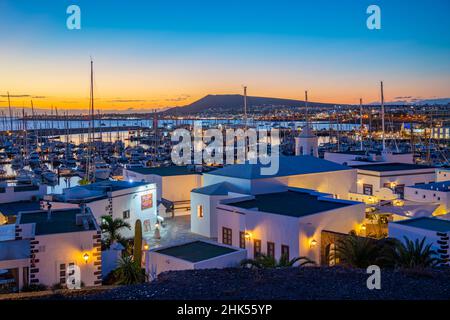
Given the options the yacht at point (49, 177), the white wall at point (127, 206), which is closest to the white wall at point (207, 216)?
the white wall at point (127, 206)

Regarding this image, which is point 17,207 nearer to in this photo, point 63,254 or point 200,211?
point 200,211

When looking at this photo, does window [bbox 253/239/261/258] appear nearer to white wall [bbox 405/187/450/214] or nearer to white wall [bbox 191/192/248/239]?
white wall [bbox 191/192/248/239]

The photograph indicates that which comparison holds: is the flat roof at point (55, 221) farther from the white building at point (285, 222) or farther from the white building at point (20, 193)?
the white building at point (20, 193)

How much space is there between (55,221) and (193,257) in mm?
5641

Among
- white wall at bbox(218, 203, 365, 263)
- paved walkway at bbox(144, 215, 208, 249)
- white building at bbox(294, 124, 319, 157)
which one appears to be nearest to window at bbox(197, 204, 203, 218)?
paved walkway at bbox(144, 215, 208, 249)

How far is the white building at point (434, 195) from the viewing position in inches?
917

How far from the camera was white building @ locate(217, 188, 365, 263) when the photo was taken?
58.9 ft

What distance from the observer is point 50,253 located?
→ 49.7ft

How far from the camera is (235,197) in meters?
23.0

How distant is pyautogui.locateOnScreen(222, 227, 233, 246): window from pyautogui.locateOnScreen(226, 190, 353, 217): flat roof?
1.18 m

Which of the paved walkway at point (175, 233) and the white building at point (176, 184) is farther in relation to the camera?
the white building at point (176, 184)

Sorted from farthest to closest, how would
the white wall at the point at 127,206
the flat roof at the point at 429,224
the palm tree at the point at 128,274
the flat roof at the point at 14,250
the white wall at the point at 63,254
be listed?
the white wall at the point at 127,206 < the flat roof at the point at 429,224 < the palm tree at the point at 128,274 < the white wall at the point at 63,254 < the flat roof at the point at 14,250

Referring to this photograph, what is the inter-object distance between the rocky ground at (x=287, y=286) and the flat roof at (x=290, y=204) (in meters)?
7.80

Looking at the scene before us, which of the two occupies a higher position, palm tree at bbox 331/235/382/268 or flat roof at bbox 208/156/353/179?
flat roof at bbox 208/156/353/179
